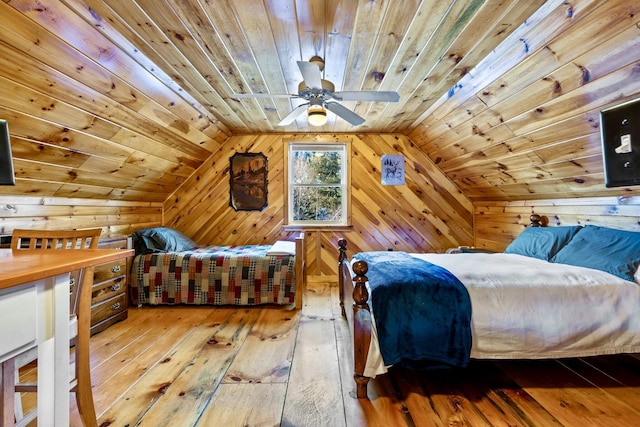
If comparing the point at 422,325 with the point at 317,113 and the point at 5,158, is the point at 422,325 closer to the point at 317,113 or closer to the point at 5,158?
the point at 317,113

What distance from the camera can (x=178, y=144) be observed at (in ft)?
10.8

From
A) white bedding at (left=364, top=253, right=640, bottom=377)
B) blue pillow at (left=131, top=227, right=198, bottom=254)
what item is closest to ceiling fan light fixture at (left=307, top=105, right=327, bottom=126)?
white bedding at (left=364, top=253, right=640, bottom=377)

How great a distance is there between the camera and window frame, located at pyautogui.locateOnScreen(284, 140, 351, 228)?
4145mm

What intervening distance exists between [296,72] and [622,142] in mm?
2262

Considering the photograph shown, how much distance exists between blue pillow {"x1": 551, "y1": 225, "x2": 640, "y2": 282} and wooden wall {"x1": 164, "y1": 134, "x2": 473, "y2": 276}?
175 centimetres

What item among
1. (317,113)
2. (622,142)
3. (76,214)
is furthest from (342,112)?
(76,214)

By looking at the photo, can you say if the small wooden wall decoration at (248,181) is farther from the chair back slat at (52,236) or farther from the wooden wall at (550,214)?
the wooden wall at (550,214)

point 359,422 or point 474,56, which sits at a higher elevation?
point 474,56

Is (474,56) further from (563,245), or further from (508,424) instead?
(508,424)

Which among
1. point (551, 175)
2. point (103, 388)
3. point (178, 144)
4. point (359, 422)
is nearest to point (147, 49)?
point (178, 144)

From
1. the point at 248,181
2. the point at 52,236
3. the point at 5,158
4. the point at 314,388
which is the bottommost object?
the point at 314,388

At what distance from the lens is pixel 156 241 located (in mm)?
3316

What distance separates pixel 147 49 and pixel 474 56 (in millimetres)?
2340

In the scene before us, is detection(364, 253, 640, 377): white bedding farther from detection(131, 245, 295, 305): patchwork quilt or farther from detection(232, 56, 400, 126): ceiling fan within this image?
detection(131, 245, 295, 305): patchwork quilt
